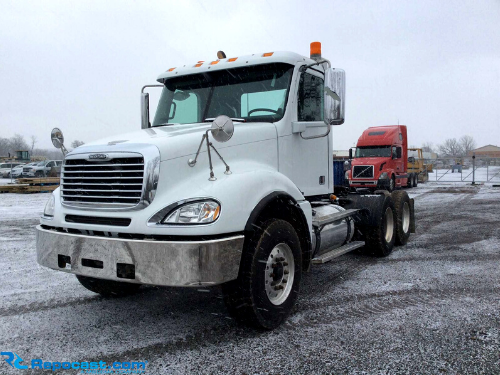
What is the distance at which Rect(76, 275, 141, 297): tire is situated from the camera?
4.80 metres

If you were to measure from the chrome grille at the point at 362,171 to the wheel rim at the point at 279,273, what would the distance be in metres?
18.8

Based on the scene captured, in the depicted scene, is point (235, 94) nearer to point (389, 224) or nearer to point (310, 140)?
point (310, 140)

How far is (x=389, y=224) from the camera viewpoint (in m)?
7.45

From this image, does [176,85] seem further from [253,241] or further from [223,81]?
[253,241]

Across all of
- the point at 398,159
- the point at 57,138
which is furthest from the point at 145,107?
the point at 398,159

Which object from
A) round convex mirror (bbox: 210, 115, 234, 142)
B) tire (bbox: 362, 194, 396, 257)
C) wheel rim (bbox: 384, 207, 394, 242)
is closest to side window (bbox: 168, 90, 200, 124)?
round convex mirror (bbox: 210, 115, 234, 142)

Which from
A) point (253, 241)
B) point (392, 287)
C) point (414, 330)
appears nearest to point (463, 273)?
point (392, 287)

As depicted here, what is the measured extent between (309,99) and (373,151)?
1876 cm

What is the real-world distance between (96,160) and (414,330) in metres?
3.25

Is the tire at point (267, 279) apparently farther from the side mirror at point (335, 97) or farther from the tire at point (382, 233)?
the tire at point (382, 233)

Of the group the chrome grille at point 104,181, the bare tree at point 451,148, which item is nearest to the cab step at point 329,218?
the chrome grille at point 104,181

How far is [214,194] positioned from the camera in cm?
346

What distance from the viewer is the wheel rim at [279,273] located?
4.00 metres

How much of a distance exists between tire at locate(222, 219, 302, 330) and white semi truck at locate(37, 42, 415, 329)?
0.01m
